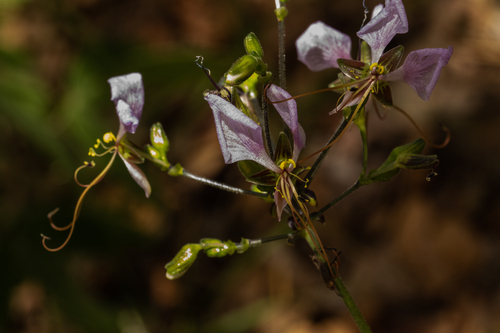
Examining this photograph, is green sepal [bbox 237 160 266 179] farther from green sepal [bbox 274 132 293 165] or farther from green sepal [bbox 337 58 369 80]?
green sepal [bbox 337 58 369 80]

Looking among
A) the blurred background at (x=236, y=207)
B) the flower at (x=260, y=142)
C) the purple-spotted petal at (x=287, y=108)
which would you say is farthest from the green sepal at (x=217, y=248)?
the blurred background at (x=236, y=207)

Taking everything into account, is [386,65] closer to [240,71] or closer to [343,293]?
[240,71]

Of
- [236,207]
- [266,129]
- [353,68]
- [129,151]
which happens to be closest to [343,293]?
[266,129]

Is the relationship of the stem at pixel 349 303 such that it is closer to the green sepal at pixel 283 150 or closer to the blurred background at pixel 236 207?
the green sepal at pixel 283 150

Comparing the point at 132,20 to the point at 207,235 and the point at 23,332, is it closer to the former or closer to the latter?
the point at 207,235

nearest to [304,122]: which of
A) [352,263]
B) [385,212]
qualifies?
[385,212]

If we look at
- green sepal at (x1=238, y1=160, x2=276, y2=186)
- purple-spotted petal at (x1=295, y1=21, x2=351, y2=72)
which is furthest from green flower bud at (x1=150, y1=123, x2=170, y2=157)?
purple-spotted petal at (x1=295, y1=21, x2=351, y2=72)

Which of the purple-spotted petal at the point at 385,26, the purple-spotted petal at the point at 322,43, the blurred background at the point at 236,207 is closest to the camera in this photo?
the purple-spotted petal at the point at 385,26
